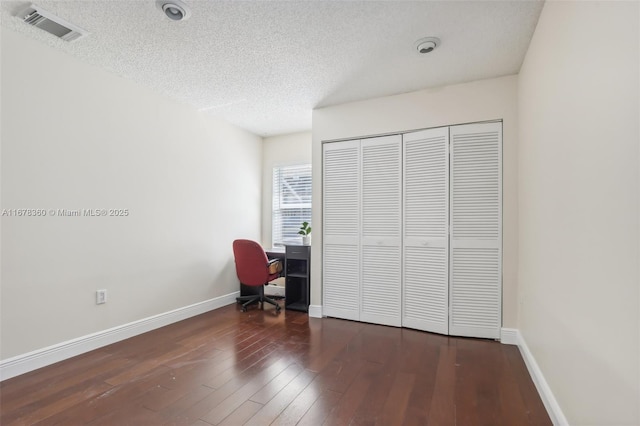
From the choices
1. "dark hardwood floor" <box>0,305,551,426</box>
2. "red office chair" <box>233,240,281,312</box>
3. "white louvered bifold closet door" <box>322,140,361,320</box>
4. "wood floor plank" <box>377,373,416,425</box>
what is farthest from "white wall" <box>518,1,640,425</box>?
"red office chair" <box>233,240,281,312</box>

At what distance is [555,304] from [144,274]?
3.53 metres

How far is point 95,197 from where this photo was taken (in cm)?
277

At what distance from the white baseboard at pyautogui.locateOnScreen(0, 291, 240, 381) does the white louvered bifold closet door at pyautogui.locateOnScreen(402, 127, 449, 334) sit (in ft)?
8.46

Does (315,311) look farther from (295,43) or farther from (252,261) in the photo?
(295,43)

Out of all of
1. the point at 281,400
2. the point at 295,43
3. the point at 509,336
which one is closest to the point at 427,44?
the point at 295,43

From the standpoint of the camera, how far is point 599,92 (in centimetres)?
122

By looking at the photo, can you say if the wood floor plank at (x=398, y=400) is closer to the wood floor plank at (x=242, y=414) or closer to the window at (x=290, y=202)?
the wood floor plank at (x=242, y=414)

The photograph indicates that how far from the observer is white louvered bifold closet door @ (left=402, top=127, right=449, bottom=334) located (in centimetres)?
307

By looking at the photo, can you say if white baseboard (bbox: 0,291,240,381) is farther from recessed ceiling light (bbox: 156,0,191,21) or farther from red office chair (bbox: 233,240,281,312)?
recessed ceiling light (bbox: 156,0,191,21)

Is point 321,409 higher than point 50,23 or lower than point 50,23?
lower

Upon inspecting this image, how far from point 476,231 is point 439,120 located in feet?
3.90

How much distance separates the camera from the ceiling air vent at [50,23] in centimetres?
204

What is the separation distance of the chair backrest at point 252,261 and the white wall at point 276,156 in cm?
109

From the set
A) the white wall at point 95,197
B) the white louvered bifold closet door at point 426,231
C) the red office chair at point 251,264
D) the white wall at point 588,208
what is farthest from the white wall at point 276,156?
the white wall at point 588,208
